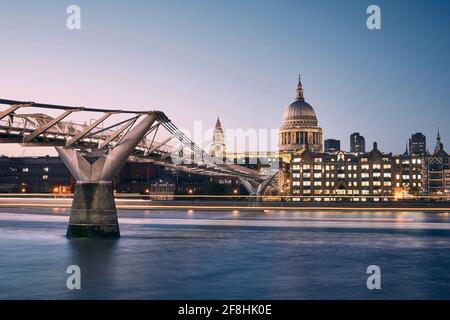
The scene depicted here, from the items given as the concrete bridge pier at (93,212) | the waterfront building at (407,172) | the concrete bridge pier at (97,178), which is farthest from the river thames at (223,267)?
the waterfront building at (407,172)

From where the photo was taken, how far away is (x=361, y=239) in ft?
190

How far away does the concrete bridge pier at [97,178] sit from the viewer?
44.8 m

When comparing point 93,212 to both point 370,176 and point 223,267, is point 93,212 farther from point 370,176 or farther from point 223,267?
point 370,176

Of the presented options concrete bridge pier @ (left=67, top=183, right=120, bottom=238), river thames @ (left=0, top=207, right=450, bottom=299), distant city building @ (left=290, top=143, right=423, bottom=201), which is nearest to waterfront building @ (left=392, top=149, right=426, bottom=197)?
distant city building @ (left=290, top=143, right=423, bottom=201)

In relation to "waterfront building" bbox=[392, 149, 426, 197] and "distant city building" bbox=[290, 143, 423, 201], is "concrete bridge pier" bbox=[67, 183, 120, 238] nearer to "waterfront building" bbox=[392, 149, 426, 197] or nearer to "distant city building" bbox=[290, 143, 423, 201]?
"distant city building" bbox=[290, 143, 423, 201]

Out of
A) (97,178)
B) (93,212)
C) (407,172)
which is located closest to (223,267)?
(97,178)

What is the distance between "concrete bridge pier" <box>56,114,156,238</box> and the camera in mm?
44781

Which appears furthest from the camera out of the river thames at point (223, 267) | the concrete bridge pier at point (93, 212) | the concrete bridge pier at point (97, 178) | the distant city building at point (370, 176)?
the distant city building at point (370, 176)

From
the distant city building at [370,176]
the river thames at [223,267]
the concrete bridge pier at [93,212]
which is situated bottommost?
the river thames at [223,267]

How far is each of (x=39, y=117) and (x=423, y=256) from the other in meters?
28.0

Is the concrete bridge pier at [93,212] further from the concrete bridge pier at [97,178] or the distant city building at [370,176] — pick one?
A: the distant city building at [370,176]
